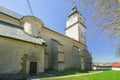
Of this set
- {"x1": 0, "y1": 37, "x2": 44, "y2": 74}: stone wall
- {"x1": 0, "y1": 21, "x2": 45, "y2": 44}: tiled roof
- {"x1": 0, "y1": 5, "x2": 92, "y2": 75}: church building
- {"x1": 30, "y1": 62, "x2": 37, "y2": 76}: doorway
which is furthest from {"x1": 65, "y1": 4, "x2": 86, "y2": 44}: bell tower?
{"x1": 30, "y1": 62, "x2": 37, "y2": 76}: doorway

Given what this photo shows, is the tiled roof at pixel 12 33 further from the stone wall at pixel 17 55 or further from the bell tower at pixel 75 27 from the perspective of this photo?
the bell tower at pixel 75 27

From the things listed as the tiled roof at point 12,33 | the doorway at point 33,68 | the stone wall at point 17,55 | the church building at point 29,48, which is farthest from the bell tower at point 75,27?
the doorway at point 33,68

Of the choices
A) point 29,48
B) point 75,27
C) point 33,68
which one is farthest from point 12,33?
point 75,27

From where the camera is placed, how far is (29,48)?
13.7 m

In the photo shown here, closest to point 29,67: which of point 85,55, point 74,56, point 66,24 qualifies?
point 74,56

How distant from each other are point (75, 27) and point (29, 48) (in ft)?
66.3

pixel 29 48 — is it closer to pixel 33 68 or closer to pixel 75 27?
pixel 33 68

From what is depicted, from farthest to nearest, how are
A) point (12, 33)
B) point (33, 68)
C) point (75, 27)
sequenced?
point (75, 27) < point (33, 68) < point (12, 33)

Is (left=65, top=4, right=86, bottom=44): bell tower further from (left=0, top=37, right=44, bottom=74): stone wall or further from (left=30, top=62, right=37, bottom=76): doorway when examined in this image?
(left=30, top=62, right=37, bottom=76): doorway

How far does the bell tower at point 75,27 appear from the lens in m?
31.3

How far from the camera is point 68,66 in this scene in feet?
78.2

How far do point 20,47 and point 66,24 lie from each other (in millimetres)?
23666

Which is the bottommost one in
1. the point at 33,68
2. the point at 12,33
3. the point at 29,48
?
the point at 33,68

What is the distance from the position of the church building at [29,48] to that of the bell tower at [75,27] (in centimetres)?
450
